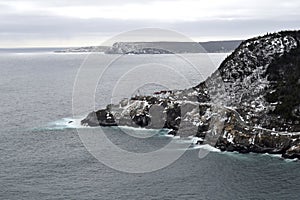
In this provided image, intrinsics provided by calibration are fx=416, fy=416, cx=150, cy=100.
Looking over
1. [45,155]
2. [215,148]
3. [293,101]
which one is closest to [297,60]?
[293,101]

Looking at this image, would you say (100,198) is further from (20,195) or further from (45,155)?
(45,155)

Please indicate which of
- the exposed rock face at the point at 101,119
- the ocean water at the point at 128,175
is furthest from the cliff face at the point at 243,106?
the ocean water at the point at 128,175

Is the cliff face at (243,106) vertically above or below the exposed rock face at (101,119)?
above

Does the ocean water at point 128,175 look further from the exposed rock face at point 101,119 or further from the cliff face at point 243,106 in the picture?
the exposed rock face at point 101,119

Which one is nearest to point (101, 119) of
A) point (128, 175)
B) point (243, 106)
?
point (243, 106)

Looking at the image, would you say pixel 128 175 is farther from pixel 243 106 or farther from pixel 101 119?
pixel 243 106

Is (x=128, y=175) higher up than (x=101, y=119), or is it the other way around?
(x=101, y=119)

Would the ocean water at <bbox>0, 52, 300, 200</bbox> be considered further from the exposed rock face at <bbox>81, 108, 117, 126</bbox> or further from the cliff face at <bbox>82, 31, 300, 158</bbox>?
the exposed rock face at <bbox>81, 108, 117, 126</bbox>

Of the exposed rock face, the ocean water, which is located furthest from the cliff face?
the ocean water
